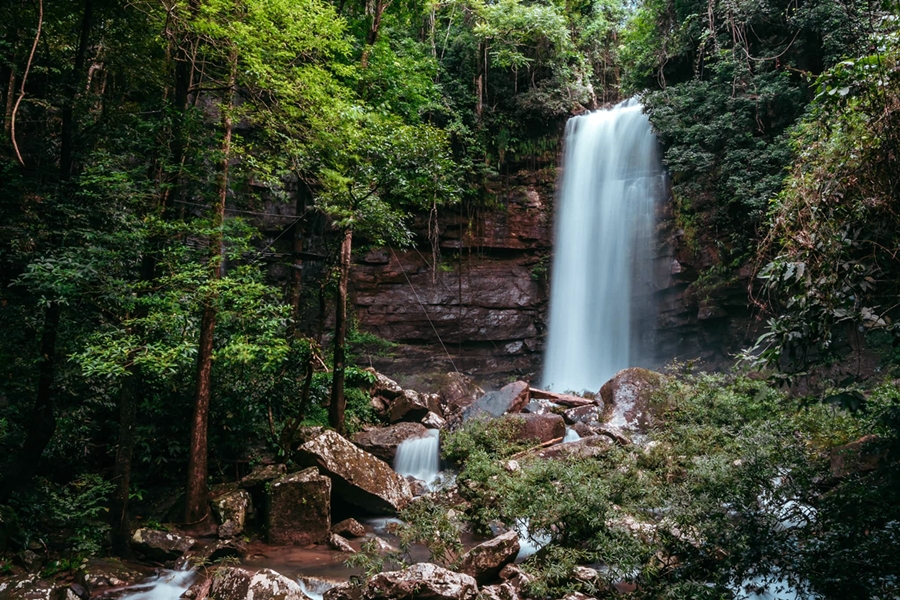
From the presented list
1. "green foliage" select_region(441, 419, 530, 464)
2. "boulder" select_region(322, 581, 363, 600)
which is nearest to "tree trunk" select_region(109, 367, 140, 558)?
"boulder" select_region(322, 581, 363, 600)

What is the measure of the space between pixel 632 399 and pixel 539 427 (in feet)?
8.07

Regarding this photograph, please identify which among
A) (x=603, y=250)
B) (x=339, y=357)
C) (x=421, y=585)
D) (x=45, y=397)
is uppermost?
(x=603, y=250)

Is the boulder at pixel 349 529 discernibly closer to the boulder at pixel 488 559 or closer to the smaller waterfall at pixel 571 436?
the boulder at pixel 488 559

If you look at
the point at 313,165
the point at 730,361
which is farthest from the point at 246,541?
the point at 730,361

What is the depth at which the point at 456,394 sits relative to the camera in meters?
14.6

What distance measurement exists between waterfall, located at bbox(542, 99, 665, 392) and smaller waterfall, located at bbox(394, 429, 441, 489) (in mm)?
7581

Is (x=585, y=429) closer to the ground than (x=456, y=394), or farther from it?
farther from it

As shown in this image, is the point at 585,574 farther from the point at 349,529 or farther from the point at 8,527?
the point at 8,527

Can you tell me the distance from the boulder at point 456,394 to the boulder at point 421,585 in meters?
8.58

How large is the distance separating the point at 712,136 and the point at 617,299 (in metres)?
5.63

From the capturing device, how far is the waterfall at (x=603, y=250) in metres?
16.9

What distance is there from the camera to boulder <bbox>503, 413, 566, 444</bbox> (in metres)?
10.4

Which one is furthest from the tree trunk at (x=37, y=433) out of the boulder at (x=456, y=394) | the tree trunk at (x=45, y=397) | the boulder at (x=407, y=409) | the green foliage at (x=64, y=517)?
the boulder at (x=456, y=394)

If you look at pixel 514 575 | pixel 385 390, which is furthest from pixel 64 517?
pixel 385 390
